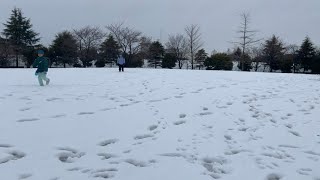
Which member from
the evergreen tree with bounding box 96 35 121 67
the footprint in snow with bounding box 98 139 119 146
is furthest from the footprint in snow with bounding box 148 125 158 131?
the evergreen tree with bounding box 96 35 121 67

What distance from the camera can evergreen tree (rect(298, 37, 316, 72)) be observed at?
58.1 metres

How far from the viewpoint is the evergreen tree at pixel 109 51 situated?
60719mm

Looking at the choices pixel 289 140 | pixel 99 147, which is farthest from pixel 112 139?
pixel 289 140

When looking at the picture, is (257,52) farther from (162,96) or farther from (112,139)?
(112,139)

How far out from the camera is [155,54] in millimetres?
62719

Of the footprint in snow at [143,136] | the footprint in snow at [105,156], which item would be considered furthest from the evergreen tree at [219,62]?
the footprint in snow at [105,156]

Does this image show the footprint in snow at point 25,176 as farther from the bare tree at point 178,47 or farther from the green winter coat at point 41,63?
the bare tree at point 178,47

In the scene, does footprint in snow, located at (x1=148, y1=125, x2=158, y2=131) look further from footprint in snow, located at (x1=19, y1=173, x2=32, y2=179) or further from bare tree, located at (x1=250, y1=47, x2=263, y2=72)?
bare tree, located at (x1=250, y1=47, x2=263, y2=72)

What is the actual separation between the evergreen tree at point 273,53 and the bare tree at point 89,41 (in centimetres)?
2984

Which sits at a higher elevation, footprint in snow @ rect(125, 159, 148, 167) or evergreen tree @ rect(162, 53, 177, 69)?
evergreen tree @ rect(162, 53, 177, 69)

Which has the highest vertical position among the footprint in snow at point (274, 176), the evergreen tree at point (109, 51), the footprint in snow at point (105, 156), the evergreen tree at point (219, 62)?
the evergreen tree at point (109, 51)

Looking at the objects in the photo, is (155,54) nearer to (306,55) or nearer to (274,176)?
(306,55)

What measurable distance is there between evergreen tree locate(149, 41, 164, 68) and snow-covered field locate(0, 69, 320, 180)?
52244 millimetres

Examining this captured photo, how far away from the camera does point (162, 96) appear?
36.6ft
